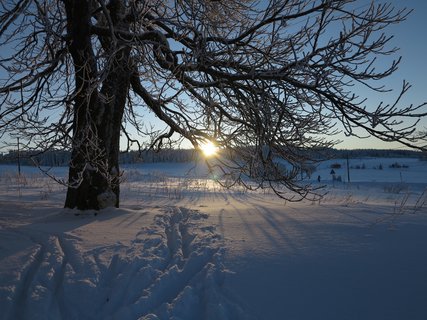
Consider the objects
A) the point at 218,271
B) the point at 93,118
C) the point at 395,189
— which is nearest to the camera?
the point at 218,271

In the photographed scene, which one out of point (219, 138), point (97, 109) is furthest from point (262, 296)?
point (97, 109)

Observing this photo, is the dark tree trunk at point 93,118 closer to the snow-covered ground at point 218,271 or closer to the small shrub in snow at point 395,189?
the snow-covered ground at point 218,271

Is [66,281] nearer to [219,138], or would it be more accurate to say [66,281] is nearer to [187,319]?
[187,319]

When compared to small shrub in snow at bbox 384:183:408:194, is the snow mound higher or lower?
higher

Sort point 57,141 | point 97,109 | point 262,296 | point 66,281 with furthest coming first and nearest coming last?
point 97,109, point 57,141, point 66,281, point 262,296

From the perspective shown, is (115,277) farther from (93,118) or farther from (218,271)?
(93,118)

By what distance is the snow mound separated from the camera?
2053 millimetres

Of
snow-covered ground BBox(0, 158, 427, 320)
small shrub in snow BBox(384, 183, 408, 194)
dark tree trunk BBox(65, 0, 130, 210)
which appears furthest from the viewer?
A: small shrub in snow BBox(384, 183, 408, 194)

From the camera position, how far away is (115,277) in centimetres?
249

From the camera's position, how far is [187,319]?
1927 millimetres

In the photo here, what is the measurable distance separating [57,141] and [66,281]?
68.2 inches

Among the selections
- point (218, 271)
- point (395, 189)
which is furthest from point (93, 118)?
point (395, 189)

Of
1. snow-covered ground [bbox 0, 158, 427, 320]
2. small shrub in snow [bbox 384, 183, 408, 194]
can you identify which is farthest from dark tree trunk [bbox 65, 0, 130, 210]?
small shrub in snow [bbox 384, 183, 408, 194]

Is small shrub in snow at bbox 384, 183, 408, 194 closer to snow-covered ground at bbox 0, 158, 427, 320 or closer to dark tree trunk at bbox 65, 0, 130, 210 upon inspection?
snow-covered ground at bbox 0, 158, 427, 320
